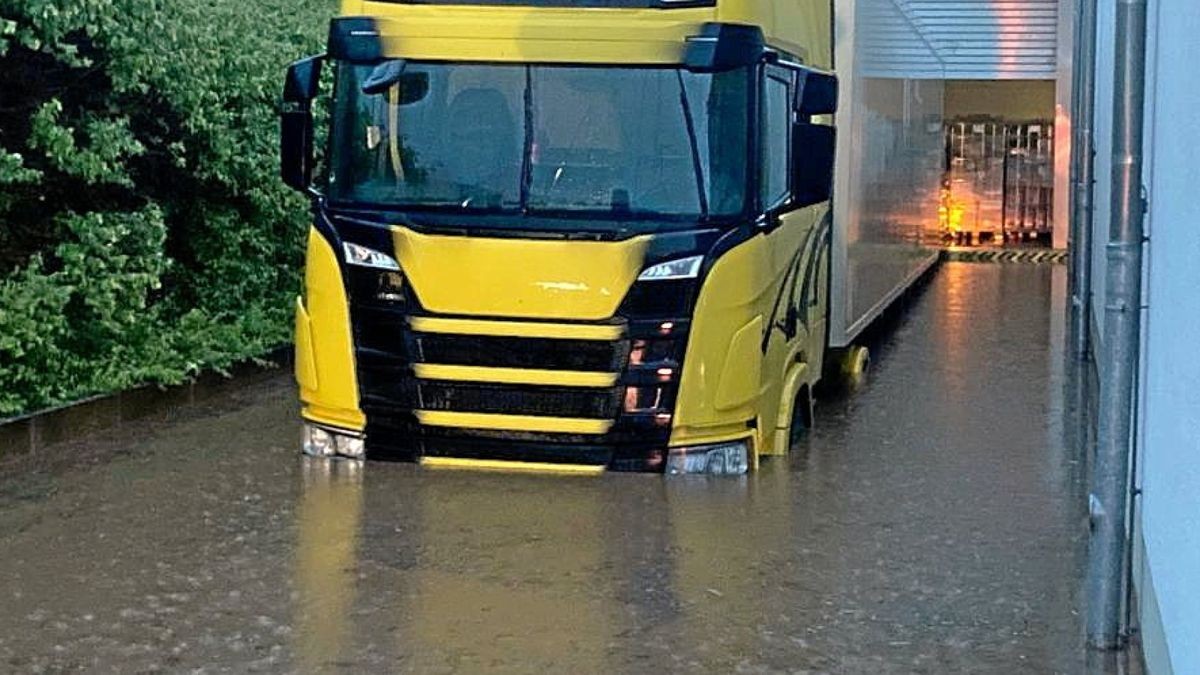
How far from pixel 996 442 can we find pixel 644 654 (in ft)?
18.2

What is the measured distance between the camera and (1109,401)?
6434 mm

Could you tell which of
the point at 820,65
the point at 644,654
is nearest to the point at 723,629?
the point at 644,654

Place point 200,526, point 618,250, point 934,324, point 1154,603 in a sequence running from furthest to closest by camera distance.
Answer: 1. point 934,324
2. point 618,250
3. point 200,526
4. point 1154,603

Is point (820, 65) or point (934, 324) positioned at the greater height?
point (820, 65)

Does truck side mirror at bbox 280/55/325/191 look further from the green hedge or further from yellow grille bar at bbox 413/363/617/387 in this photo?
the green hedge

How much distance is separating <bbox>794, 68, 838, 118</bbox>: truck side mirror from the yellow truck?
0.02 meters

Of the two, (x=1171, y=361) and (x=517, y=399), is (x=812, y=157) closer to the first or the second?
(x=517, y=399)

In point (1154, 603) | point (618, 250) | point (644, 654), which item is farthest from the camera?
point (618, 250)

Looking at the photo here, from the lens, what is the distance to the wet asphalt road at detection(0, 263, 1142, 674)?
666 centimetres

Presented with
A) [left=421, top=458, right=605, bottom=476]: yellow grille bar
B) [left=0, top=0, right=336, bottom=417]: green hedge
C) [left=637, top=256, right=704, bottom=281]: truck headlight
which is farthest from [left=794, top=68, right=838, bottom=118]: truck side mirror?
[left=0, top=0, right=336, bottom=417]: green hedge

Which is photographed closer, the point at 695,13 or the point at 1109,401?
the point at 1109,401

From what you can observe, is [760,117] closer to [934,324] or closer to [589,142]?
[589,142]

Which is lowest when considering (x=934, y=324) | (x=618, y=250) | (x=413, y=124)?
(x=934, y=324)

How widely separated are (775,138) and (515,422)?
2.11m
